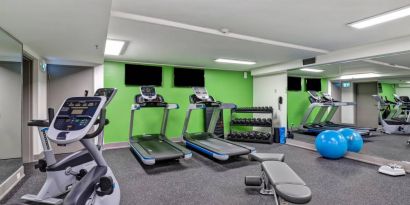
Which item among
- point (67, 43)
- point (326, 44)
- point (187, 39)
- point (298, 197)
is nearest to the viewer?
point (298, 197)

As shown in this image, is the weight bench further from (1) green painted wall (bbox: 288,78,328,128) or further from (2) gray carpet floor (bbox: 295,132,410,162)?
(1) green painted wall (bbox: 288,78,328,128)

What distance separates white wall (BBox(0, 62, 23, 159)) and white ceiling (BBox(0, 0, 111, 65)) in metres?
0.80

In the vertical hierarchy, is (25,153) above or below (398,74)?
below

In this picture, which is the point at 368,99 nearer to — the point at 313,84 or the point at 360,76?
the point at 360,76

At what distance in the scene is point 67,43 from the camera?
3.63m

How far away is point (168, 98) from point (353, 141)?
4.81 m

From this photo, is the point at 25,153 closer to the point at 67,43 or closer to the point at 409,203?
the point at 67,43

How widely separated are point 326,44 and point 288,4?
8.06ft

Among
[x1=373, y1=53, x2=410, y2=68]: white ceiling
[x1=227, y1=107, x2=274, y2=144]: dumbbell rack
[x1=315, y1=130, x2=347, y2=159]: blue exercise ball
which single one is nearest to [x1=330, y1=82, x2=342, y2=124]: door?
[x1=373, y1=53, x2=410, y2=68]: white ceiling

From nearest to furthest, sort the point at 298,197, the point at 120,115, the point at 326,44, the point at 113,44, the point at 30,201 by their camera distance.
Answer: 1. the point at 298,197
2. the point at 30,201
3. the point at 113,44
4. the point at 326,44
5. the point at 120,115

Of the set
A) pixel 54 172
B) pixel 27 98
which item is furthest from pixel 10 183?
pixel 27 98

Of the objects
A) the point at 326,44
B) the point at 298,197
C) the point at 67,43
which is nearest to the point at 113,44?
the point at 67,43

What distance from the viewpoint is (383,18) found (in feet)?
10.1

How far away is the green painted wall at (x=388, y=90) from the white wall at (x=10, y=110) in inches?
318
